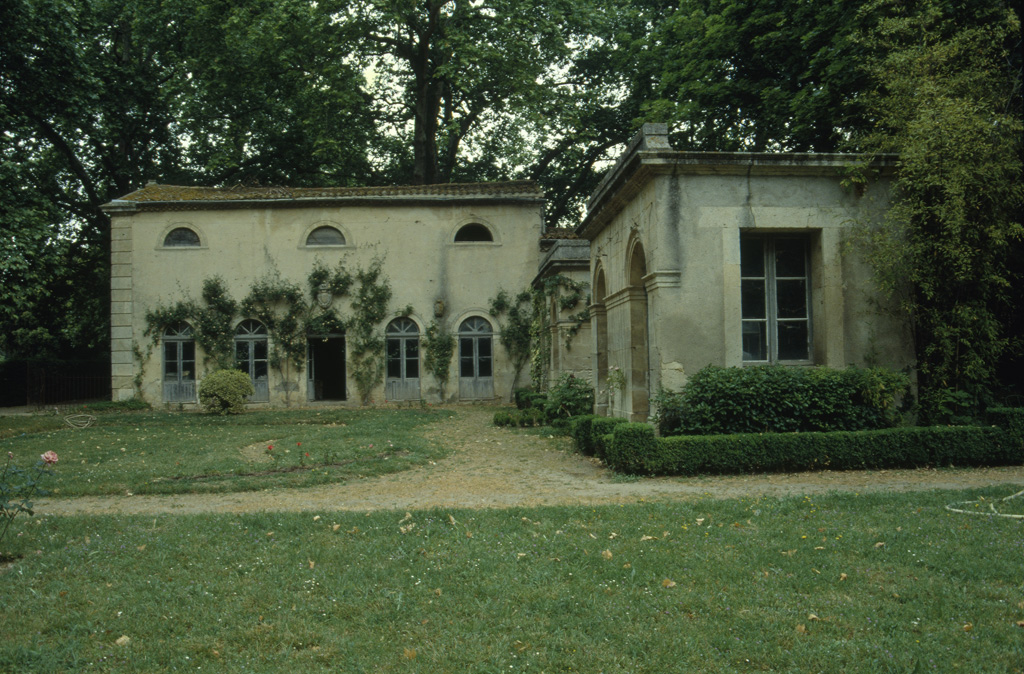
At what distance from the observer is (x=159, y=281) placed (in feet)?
70.9

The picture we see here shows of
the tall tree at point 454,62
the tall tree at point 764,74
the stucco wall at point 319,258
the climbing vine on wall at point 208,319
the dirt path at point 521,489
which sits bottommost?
the dirt path at point 521,489

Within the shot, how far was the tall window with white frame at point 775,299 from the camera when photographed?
10.3m

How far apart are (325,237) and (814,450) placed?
16587 millimetres

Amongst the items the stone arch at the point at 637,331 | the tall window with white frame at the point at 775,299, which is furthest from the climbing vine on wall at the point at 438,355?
the tall window with white frame at the point at 775,299

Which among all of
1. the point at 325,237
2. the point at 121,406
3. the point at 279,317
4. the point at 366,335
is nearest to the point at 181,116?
the point at 325,237

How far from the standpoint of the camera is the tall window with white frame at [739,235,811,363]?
10.3m

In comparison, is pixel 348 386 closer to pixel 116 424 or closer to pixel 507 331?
pixel 507 331

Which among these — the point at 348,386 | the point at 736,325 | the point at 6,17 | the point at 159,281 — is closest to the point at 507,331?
the point at 348,386

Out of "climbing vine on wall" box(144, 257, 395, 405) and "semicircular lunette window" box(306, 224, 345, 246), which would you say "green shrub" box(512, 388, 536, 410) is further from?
"semicircular lunette window" box(306, 224, 345, 246)

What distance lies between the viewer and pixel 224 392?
747 inches

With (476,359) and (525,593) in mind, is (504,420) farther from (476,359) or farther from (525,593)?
(525,593)

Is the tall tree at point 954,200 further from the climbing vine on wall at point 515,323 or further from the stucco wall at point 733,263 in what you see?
the climbing vine on wall at point 515,323

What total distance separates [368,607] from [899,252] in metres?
8.35

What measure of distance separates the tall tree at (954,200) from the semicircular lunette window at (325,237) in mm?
15420
